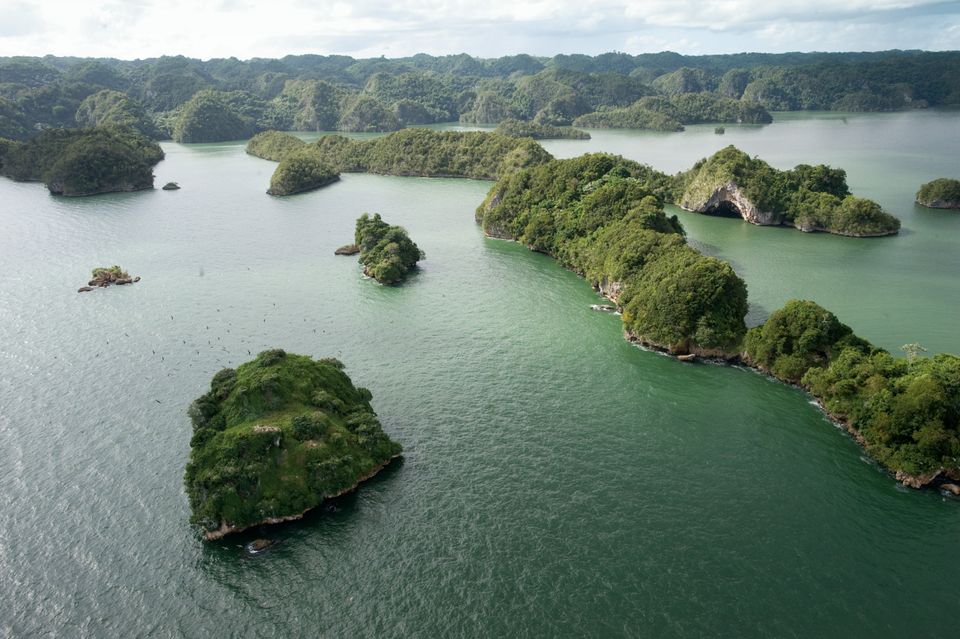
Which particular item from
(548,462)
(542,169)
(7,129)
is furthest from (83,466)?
(7,129)

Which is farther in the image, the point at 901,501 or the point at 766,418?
the point at 766,418

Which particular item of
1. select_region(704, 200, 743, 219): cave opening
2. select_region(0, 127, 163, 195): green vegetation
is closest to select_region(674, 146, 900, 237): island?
select_region(704, 200, 743, 219): cave opening

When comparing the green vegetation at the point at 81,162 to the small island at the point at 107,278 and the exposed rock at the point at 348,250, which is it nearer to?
the small island at the point at 107,278

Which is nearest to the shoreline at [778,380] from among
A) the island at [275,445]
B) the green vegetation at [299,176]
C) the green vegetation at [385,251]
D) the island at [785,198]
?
the green vegetation at [385,251]

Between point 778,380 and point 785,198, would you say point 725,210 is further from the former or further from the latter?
point 778,380

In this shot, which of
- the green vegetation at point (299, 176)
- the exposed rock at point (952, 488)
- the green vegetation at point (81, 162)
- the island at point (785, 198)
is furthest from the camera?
the green vegetation at point (299, 176)

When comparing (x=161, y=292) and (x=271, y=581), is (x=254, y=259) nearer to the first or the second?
(x=161, y=292)
